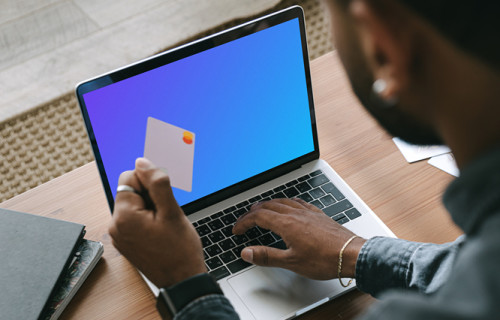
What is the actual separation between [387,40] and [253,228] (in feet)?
1.81

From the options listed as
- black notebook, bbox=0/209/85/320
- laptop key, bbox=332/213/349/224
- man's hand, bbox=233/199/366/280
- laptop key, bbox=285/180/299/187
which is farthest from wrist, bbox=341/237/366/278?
black notebook, bbox=0/209/85/320

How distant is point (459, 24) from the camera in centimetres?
43

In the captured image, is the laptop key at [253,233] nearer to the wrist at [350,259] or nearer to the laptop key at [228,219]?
the laptop key at [228,219]

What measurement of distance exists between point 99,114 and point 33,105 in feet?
4.67

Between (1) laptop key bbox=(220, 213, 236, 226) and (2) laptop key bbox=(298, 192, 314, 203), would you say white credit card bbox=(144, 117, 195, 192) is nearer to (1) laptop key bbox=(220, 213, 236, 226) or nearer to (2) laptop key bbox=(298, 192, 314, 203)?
(1) laptop key bbox=(220, 213, 236, 226)

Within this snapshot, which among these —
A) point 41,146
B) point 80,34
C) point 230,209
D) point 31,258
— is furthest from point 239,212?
point 80,34

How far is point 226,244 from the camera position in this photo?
957mm

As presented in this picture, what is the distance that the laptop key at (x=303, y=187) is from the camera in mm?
1047

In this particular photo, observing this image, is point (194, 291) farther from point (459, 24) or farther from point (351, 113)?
point (351, 113)

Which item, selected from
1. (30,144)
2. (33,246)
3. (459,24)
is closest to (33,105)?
(30,144)

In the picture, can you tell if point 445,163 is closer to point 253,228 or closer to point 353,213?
point 353,213

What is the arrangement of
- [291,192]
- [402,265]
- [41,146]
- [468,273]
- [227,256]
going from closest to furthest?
1. [468,273]
2. [402,265]
3. [227,256]
4. [291,192]
5. [41,146]

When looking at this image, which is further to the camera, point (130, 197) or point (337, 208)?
point (337, 208)

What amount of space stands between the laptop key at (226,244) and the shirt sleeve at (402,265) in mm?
217
